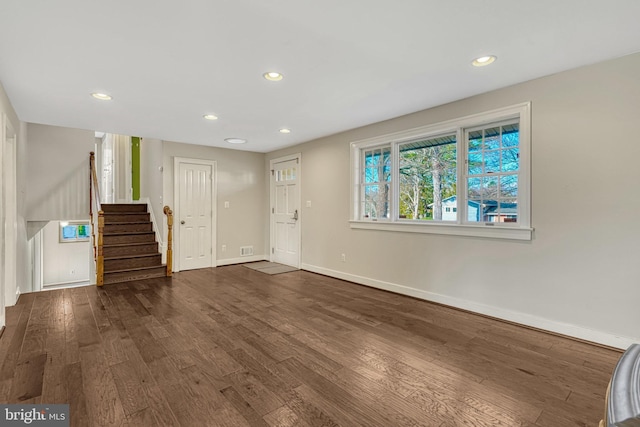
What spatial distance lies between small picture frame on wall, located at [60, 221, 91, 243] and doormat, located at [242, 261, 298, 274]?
6.50m

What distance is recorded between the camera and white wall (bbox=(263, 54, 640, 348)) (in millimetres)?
2455

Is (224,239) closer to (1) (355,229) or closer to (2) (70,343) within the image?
(1) (355,229)

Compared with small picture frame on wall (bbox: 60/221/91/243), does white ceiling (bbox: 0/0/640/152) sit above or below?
above

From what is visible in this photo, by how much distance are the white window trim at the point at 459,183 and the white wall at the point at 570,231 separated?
0.22ft

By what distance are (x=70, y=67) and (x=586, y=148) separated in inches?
178

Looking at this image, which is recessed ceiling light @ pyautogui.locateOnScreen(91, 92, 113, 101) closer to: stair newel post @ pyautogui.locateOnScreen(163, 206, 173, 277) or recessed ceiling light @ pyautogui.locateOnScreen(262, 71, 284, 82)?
recessed ceiling light @ pyautogui.locateOnScreen(262, 71, 284, 82)

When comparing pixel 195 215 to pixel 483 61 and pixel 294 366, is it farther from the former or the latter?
pixel 483 61

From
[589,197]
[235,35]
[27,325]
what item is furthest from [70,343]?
[589,197]

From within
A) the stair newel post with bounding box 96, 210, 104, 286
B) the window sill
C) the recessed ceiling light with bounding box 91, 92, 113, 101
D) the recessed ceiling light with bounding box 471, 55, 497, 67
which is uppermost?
the recessed ceiling light with bounding box 471, 55, 497, 67

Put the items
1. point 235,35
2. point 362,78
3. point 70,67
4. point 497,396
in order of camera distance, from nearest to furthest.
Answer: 1. point 497,396
2. point 235,35
3. point 70,67
4. point 362,78

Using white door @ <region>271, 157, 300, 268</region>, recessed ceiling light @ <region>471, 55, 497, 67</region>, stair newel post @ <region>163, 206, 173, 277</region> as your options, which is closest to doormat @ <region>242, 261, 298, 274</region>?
white door @ <region>271, 157, 300, 268</region>

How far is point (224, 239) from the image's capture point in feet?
20.1

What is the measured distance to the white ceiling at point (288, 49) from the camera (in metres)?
1.87

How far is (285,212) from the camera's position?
20.2ft
